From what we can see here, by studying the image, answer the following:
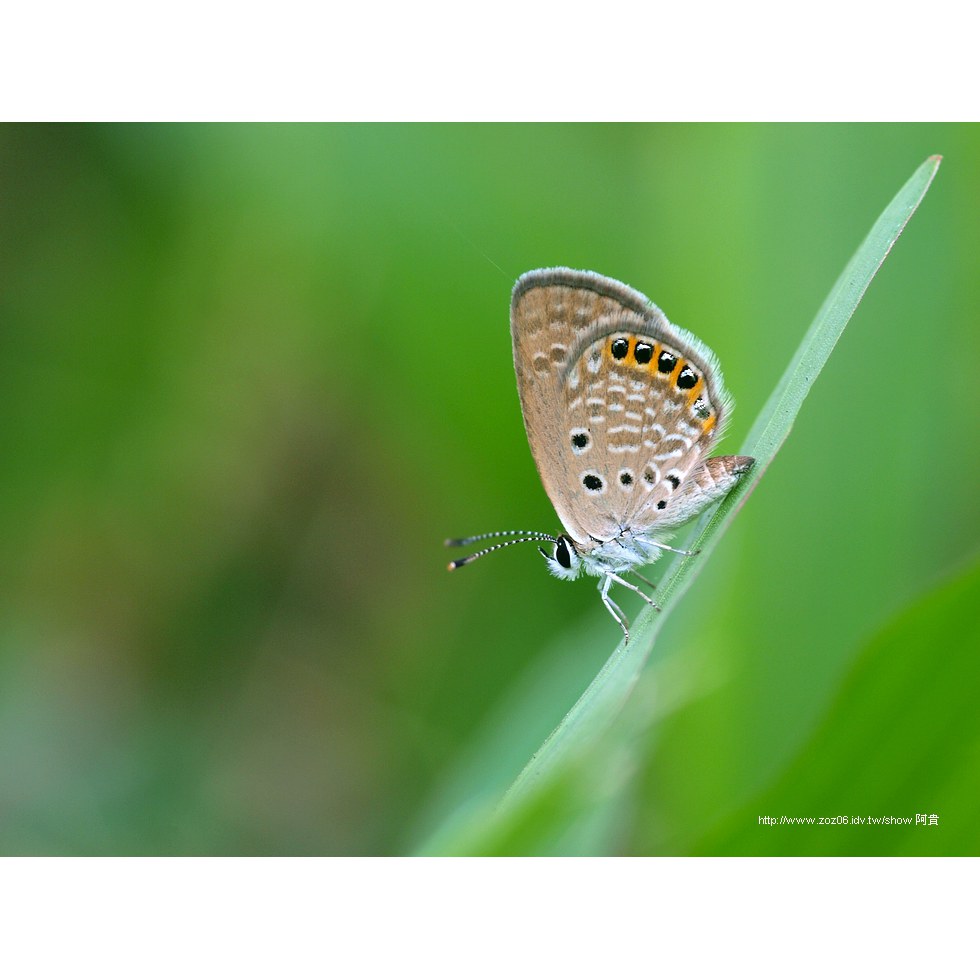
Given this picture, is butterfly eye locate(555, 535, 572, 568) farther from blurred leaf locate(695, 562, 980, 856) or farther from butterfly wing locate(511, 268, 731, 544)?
blurred leaf locate(695, 562, 980, 856)

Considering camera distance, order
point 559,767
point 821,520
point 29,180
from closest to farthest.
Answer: point 559,767 → point 821,520 → point 29,180

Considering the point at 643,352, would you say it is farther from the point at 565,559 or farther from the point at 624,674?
the point at 624,674

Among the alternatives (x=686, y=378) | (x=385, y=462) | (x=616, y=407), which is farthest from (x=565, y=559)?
(x=385, y=462)

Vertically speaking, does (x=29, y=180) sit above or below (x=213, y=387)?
above

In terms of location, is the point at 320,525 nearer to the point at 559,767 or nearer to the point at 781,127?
the point at 781,127

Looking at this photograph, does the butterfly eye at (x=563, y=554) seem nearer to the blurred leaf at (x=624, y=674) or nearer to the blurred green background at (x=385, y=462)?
the blurred green background at (x=385, y=462)

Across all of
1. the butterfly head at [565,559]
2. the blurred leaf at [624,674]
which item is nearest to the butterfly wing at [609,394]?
the butterfly head at [565,559]
